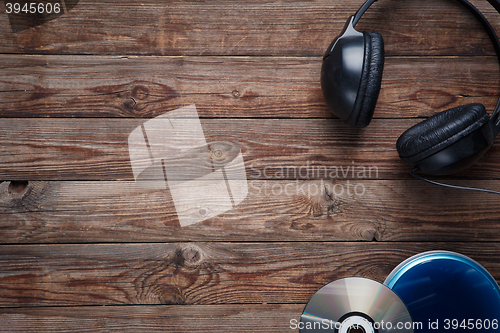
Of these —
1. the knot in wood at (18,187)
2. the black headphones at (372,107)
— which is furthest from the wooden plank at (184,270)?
the black headphones at (372,107)

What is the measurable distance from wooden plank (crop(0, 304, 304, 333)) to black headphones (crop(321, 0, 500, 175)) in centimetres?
48

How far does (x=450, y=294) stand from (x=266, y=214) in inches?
18.7

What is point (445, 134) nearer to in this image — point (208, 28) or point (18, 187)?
point (208, 28)

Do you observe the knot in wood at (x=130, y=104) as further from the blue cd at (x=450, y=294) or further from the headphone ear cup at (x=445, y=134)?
the blue cd at (x=450, y=294)

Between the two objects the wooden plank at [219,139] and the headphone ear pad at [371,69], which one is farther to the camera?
the wooden plank at [219,139]

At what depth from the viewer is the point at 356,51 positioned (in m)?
0.64

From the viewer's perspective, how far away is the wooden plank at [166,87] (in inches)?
30.6

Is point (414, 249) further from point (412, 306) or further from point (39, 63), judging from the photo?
point (39, 63)

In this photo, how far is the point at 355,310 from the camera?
2.26ft

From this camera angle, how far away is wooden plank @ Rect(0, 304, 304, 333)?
779 mm

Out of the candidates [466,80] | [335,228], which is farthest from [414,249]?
[466,80]

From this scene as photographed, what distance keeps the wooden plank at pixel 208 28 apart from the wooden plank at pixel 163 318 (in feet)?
2.16

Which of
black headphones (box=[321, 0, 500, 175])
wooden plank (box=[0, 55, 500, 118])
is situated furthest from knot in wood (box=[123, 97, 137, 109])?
black headphones (box=[321, 0, 500, 175])

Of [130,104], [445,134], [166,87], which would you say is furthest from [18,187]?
[445,134]
